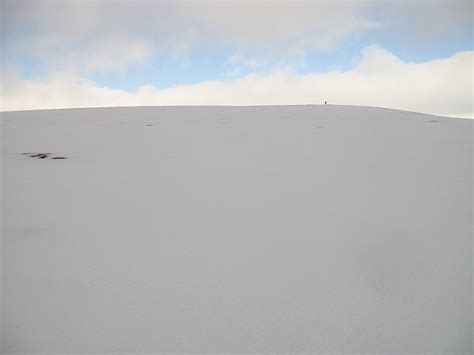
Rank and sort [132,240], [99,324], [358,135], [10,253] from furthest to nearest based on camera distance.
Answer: [358,135] → [132,240] → [10,253] → [99,324]

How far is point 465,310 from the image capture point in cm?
95

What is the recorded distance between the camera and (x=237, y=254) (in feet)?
4.01

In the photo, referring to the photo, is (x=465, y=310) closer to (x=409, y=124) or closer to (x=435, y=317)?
(x=435, y=317)

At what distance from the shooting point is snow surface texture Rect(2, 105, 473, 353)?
0.88 m

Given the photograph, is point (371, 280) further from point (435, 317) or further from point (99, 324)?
point (99, 324)

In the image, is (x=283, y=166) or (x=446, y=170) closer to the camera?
(x=446, y=170)

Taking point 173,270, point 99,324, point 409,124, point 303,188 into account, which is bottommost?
point 99,324

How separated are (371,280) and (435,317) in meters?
0.21

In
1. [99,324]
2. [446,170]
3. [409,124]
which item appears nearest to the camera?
[99,324]

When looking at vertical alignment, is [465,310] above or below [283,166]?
below

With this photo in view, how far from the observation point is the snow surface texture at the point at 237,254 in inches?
34.5

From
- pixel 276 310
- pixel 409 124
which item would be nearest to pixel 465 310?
pixel 276 310

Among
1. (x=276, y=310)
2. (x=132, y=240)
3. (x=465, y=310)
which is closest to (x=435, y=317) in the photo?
(x=465, y=310)

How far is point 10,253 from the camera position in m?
1.20
